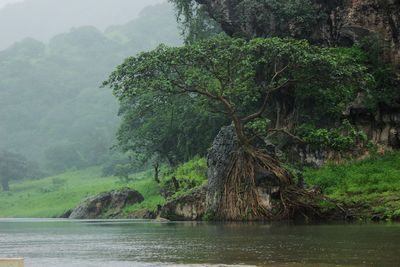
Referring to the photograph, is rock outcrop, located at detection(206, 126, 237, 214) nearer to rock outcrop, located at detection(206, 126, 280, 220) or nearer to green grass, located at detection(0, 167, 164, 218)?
rock outcrop, located at detection(206, 126, 280, 220)

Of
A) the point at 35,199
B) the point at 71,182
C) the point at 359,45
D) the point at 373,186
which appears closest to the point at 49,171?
the point at 71,182

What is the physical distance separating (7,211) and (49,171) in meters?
50.3

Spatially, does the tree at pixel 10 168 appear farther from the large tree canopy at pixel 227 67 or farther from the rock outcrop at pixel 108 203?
the large tree canopy at pixel 227 67

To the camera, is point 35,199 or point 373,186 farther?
point 35,199

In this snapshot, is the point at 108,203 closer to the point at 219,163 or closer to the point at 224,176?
the point at 219,163

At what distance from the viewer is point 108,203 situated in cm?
6812

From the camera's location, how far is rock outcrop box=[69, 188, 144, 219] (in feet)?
221

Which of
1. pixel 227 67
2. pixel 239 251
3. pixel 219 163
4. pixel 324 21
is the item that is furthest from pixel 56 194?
pixel 239 251

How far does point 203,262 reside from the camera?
14922mm

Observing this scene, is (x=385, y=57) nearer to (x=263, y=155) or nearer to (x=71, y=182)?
(x=263, y=155)

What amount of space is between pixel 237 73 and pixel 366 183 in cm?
1037

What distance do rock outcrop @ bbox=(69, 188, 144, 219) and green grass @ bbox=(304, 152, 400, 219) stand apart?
2811 centimetres

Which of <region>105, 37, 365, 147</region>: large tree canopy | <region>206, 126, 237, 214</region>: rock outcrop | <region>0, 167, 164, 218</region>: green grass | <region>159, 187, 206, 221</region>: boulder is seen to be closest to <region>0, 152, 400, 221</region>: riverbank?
<region>159, 187, 206, 221</region>: boulder

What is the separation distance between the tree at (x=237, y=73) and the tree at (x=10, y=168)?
94.0 meters
